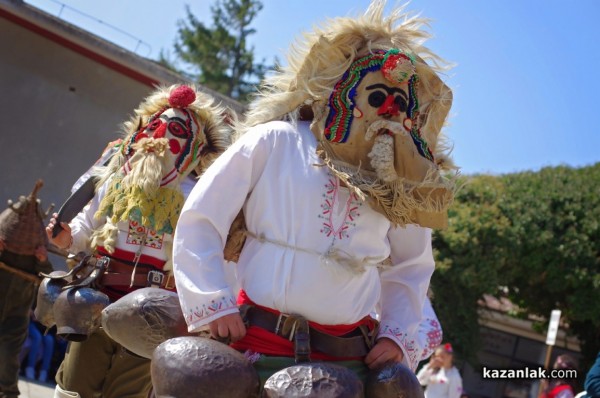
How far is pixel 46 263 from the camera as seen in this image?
6.23 metres

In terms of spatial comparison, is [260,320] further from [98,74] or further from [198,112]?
[98,74]

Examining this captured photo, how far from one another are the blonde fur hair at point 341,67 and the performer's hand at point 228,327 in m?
0.85

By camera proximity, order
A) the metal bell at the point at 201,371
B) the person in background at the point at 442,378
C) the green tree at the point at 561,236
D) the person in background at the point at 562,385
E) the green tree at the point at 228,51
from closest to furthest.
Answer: the metal bell at the point at 201,371
the person in background at the point at 562,385
the person in background at the point at 442,378
the green tree at the point at 561,236
the green tree at the point at 228,51

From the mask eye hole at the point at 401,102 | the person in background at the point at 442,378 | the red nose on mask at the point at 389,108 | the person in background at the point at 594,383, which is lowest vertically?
the person in background at the point at 442,378

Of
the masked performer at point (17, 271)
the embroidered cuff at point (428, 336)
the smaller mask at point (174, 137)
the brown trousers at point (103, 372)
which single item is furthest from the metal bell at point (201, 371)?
the masked performer at point (17, 271)

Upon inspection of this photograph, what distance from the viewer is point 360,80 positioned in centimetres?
297

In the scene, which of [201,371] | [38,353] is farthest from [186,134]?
[38,353]

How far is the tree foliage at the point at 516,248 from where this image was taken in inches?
532

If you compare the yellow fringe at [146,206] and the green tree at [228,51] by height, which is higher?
the green tree at [228,51]

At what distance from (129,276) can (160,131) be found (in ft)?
2.86

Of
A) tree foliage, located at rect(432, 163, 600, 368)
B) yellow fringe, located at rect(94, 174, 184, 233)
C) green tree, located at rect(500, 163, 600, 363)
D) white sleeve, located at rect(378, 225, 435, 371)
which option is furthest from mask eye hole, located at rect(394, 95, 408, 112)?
green tree, located at rect(500, 163, 600, 363)

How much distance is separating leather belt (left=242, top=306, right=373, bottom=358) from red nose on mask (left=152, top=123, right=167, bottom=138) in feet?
6.48

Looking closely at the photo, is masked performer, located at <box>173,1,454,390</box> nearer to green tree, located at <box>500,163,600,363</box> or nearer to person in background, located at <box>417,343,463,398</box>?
person in background, located at <box>417,343,463,398</box>

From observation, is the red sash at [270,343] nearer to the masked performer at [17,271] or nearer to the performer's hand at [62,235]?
the performer's hand at [62,235]
